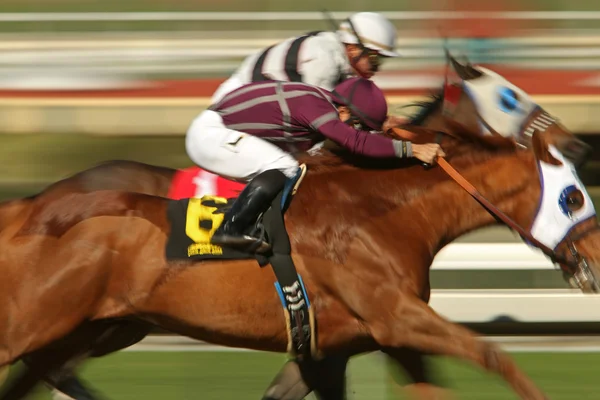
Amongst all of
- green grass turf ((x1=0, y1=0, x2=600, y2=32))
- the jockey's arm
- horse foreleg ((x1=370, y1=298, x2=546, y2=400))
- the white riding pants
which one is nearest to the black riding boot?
the white riding pants

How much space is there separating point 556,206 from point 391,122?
0.86 meters

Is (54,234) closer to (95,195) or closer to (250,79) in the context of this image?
(95,195)

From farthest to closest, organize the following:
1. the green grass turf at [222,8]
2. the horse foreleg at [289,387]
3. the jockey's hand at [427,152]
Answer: the green grass turf at [222,8] < the horse foreleg at [289,387] < the jockey's hand at [427,152]

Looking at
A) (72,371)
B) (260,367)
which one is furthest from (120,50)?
(72,371)

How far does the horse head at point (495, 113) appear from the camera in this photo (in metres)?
4.75

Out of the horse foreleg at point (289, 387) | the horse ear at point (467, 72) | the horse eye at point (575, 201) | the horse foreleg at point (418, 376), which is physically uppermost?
the horse ear at point (467, 72)

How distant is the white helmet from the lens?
191 inches

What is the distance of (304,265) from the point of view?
4.55 metres

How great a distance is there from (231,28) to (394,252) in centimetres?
1086

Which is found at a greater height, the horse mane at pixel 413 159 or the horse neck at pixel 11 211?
the horse mane at pixel 413 159

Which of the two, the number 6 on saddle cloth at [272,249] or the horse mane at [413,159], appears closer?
the number 6 on saddle cloth at [272,249]

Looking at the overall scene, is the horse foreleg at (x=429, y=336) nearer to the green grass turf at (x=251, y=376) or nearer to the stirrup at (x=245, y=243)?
the stirrup at (x=245, y=243)

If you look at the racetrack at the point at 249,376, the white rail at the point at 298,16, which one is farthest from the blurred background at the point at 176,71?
the racetrack at the point at 249,376

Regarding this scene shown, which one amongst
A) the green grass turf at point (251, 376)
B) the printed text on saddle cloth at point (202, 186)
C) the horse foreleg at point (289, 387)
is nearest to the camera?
the horse foreleg at point (289, 387)
